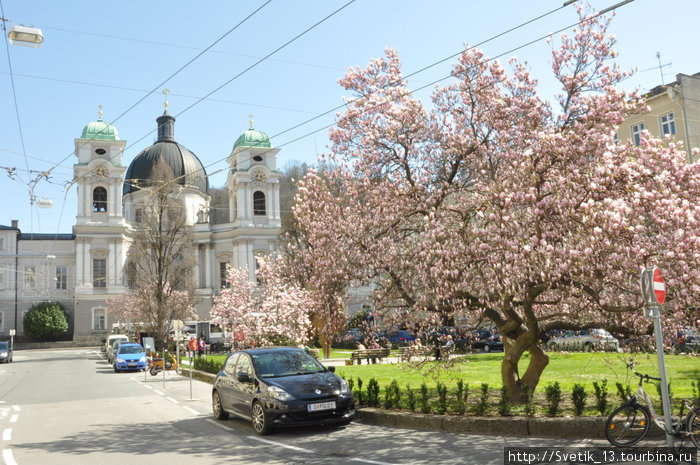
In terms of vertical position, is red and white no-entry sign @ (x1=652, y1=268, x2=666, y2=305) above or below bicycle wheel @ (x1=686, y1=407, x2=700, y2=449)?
above

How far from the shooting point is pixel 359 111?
14.2 meters

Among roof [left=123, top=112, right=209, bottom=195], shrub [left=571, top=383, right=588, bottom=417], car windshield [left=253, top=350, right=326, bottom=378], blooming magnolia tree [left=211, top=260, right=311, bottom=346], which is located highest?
roof [left=123, top=112, right=209, bottom=195]

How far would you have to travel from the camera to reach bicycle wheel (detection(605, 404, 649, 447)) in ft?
28.4

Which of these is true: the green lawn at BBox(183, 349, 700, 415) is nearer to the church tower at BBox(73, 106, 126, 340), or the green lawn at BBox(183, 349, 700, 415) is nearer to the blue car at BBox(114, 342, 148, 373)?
the blue car at BBox(114, 342, 148, 373)

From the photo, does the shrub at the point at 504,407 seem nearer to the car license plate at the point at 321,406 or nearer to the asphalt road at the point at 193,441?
the asphalt road at the point at 193,441

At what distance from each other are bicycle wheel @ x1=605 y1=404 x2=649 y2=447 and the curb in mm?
566

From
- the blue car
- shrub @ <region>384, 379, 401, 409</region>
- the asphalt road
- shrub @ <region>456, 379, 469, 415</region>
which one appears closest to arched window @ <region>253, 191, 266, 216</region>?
the blue car

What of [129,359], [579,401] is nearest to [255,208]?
[129,359]

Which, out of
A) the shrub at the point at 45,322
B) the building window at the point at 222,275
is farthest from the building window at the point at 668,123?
the shrub at the point at 45,322

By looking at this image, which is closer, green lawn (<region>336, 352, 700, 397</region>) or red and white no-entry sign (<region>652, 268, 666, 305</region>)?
red and white no-entry sign (<region>652, 268, 666, 305</region>)

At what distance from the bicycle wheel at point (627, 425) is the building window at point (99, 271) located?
68.3 metres

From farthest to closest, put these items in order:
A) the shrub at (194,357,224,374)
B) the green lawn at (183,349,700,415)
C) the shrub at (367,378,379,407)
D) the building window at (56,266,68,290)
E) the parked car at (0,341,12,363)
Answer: the building window at (56,266,68,290) → the parked car at (0,341,12,363) → the shrub at (194,357,224,374) → the shrub at (367,378,379,407) → the green lawn at (183,349,700,415)

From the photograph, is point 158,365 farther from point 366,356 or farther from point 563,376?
point 563,376

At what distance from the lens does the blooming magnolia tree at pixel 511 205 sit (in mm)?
9438
